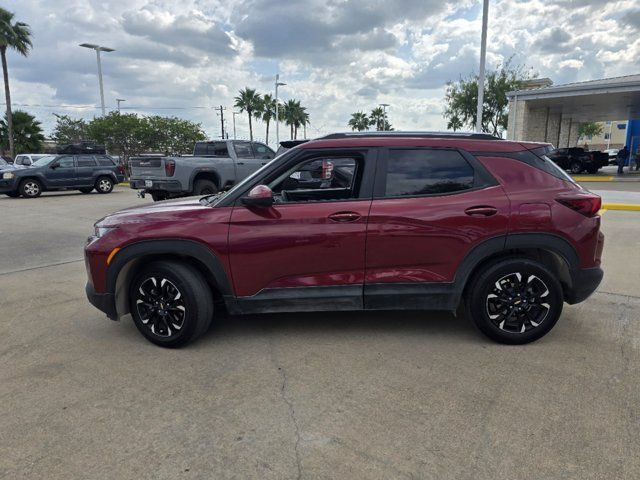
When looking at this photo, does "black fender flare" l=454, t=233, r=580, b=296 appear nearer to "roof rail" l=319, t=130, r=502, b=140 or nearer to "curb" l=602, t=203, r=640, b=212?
"roof rail" l=319, t=130, r=502, b=140

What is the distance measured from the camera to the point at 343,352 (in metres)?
3.73

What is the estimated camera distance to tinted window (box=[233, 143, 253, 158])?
13.1 meters

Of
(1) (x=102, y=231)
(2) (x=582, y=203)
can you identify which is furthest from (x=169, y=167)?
(2) (x=582, y=203)

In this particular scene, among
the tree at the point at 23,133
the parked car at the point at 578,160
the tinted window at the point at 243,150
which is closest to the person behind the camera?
the tinted window at the point at 243,150

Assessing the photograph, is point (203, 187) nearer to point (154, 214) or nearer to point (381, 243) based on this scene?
point (154, 214)

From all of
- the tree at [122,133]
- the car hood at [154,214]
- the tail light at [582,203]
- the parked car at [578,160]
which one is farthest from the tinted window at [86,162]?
the parked car at [578,160]

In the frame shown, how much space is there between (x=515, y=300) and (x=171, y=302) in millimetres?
2770

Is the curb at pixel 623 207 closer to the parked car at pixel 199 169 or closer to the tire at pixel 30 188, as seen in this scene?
the parked car at pixel 199 169

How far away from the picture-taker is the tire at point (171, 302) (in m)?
3.73

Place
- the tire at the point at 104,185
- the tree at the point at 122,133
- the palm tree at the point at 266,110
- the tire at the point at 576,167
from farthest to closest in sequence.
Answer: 1. the palm tree at the point at 266,110
2. the tree at the point at 122,133
3. the tire at the point at 576,167
4. the tire at the point at 104,185

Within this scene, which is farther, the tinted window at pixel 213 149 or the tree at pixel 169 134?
the tree at pixel 169 134

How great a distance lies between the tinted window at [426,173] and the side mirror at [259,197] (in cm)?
95

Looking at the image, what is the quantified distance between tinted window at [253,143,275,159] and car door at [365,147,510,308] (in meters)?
10.1

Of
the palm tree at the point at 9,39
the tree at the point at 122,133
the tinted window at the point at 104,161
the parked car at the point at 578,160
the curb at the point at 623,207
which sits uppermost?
the palm tree at the point at 9,39
